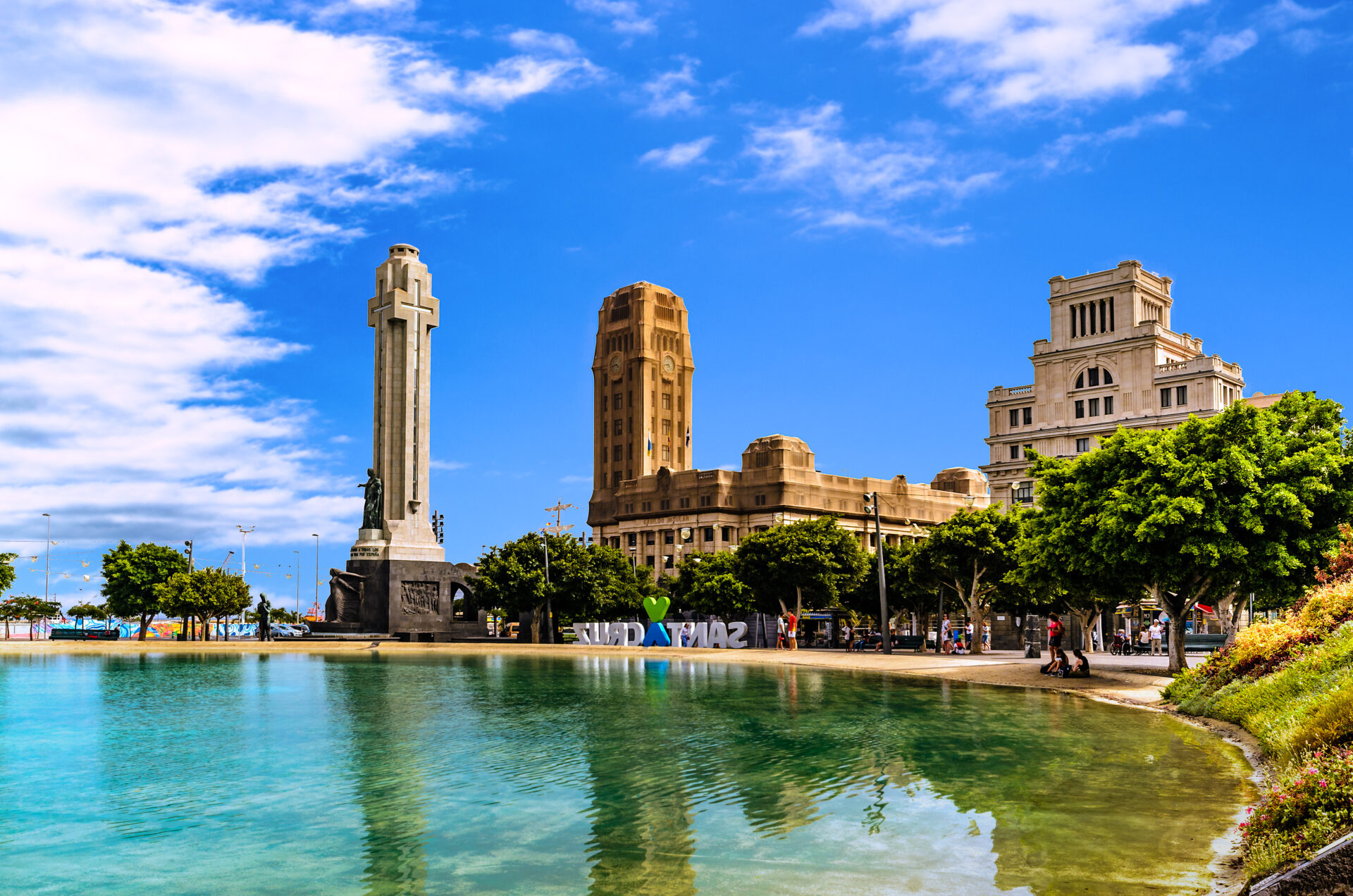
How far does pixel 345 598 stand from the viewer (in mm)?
65812

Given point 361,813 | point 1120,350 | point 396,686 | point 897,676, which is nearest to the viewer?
point 361,813

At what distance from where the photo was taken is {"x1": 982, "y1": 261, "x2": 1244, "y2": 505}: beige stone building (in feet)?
276

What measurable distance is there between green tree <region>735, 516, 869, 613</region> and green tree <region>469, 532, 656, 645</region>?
1002 centimetres

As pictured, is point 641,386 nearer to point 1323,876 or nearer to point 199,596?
point 199,596

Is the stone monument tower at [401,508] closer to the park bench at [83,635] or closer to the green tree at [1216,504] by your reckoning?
the park bench at [83,635]

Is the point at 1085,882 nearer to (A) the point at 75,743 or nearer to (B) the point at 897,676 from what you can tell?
(A) the point at 75,743

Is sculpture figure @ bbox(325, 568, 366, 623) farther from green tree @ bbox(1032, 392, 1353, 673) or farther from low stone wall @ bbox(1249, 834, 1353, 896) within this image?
low stone wall @ bbox(1249, 834, 1353, 896)

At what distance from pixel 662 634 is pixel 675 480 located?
87.2 m

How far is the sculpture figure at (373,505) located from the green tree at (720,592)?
73.4 ft

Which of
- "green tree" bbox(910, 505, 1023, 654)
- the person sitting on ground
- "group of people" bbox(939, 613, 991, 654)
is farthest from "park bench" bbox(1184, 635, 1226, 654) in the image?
the person sitting on ground

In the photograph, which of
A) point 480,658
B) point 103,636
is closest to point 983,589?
point 480,658

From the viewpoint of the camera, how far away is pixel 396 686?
2895 cm

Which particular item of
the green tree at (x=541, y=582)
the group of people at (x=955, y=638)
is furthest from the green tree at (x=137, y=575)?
the group of people at (x=955, y=638)

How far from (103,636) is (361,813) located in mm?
77698
